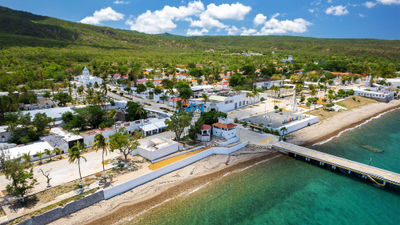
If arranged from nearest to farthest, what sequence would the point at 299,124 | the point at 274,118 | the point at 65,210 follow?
1. the point at 65,210
2. the point at 299,124
3. the point at 274,118

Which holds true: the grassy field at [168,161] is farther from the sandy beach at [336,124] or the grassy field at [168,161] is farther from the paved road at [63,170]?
the sandy beach at [336,124]

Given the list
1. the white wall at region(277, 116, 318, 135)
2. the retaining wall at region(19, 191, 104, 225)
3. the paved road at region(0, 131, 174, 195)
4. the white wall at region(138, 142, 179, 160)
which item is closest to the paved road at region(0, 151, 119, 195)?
the paved road at region(0, 131, 174, 195)

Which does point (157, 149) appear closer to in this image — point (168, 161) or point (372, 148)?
point (168, 161)

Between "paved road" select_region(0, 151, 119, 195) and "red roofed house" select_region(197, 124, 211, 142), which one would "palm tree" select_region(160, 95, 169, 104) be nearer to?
"red roofed house" select_region(197, 124, 211, 142)

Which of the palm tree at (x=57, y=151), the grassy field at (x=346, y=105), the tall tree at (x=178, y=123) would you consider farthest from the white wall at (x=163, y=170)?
the grassy field at (x=346, y=105)

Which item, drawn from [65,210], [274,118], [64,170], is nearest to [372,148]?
[274,118]

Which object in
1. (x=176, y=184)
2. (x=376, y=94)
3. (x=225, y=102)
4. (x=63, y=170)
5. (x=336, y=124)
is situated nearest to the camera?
(x=176, y=184)
